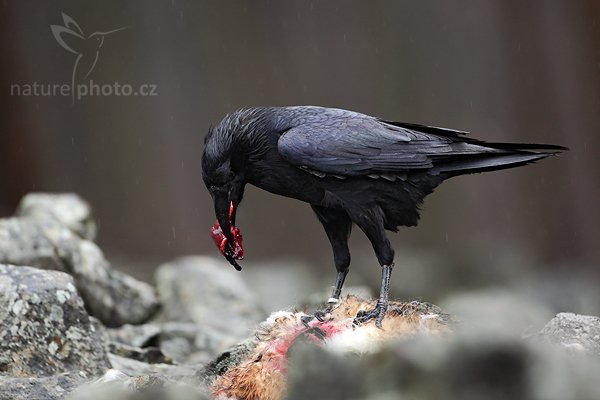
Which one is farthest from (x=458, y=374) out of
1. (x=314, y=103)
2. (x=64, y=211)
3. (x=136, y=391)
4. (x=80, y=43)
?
(x=80, y=43)

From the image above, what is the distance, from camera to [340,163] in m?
4.75

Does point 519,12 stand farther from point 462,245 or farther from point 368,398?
point 368,398

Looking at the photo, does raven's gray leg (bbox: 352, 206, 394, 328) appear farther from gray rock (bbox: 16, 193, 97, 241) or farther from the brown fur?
gray rock (bbox: 16, 193, 97, 241)

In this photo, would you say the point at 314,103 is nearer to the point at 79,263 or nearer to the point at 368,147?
the point at 79,263

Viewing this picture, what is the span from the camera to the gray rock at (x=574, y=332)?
3.90 meters

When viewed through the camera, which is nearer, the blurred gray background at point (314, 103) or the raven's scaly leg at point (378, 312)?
the raven's scaly leg at point (378, 312)

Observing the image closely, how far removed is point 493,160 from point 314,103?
534 cm

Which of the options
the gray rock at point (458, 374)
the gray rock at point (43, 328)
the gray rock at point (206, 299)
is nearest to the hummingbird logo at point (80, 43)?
the gray rock at point (206, 299)

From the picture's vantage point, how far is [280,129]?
488cm

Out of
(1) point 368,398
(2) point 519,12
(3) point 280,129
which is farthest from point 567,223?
(1) point 368,398

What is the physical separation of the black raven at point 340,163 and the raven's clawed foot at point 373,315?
253mm

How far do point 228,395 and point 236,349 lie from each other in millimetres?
867

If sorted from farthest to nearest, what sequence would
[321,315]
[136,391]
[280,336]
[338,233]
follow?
[338,233] < [321,315] < [280,336] < [136,391]

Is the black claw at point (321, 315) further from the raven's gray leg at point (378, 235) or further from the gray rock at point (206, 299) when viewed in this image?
the gray rock at point (206, 299)
